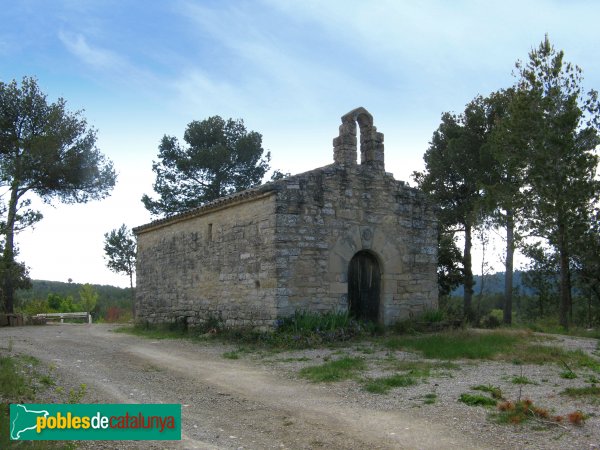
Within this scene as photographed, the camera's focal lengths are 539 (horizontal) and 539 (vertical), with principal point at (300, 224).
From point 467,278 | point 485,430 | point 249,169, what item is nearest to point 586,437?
point 485,430

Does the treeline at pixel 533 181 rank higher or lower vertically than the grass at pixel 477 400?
higher

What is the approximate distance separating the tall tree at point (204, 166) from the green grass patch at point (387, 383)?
23.5 metres

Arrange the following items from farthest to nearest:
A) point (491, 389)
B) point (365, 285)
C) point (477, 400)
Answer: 1. point (365, 285)
2. point (491, 389)
3. point (477, 400)

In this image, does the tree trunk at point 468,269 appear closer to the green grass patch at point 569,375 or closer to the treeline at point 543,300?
the treeline at point 543,300

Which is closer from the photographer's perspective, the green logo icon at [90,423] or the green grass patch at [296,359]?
the green logo icon at [90,423]

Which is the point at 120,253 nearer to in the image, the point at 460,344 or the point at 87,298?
the point at 87,298

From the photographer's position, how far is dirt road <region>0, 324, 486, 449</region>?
195 inches

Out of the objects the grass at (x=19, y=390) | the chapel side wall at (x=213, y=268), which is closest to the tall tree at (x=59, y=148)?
the chapel side wall at (x=213, y=268)

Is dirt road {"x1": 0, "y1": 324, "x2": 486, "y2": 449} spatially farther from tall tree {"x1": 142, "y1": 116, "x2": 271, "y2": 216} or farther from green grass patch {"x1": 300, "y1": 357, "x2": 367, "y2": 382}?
A: tall tree {"x1": 142, "y1": 116, "x2": 271, "y2": 216}

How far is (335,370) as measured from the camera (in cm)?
812

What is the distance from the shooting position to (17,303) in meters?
30.0

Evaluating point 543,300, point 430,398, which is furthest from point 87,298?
point 430,398

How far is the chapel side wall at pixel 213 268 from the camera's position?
12.0 metres

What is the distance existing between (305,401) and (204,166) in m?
24.6
